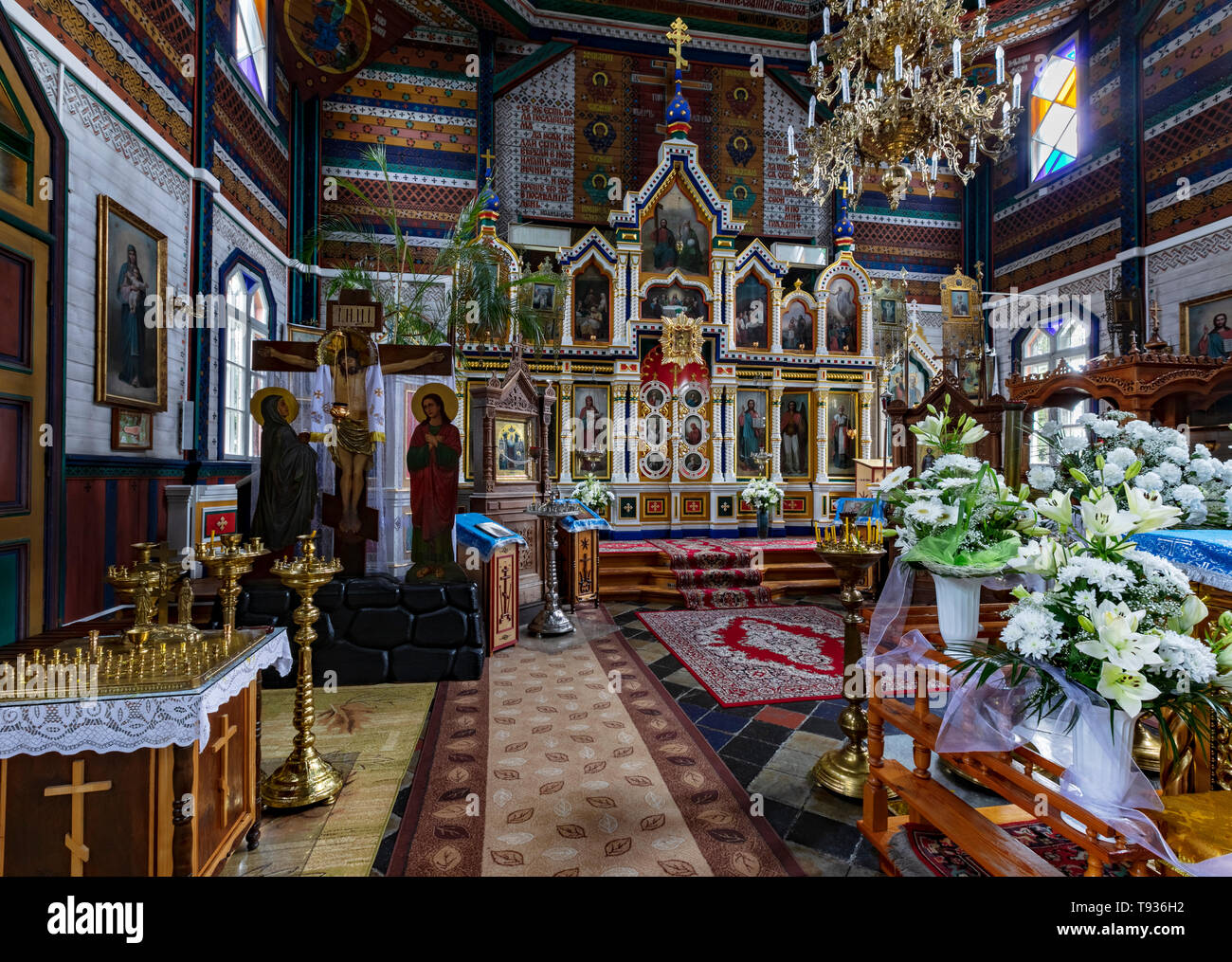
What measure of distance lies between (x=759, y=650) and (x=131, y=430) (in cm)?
625

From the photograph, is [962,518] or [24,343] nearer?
[962,518]

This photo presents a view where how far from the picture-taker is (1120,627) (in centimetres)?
154

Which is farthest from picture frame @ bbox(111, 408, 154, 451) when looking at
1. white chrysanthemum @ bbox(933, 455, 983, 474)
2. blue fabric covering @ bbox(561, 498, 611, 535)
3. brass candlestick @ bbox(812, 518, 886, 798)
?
white chrysanthemum @ bbox(933, 455, 983, 474)

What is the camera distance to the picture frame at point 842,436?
A: 448 inches

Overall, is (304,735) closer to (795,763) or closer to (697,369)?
(795,763)

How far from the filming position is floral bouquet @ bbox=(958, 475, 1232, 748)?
154 centimetres

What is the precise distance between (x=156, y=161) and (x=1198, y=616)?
26.5 ft

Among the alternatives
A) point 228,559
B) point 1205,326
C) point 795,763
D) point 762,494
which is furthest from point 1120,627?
point 1205,326

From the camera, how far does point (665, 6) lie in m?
12.1

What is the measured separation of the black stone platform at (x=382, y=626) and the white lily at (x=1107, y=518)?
14.6ft

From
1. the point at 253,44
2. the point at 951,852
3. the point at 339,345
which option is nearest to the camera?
the point at 951,852

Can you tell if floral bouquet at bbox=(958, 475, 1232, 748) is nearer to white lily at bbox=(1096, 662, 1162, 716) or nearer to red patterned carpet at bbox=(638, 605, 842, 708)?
white lily at bbox=(1096, 662, 1162, 716)

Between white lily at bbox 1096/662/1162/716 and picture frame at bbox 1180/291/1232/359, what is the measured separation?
10.2 metres
